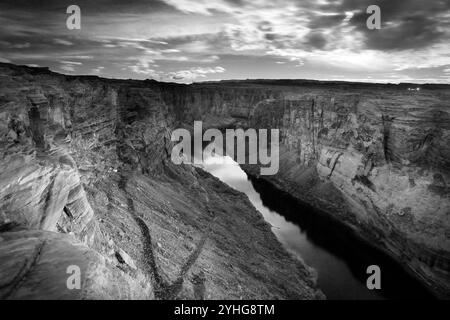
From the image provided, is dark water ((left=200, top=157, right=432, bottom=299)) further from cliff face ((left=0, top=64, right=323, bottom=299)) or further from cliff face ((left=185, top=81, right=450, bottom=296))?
cliff face ((left=0, top=64, right=323, bottom=299))

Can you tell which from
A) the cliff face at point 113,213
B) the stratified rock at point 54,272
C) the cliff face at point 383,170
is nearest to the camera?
the stratified rock at point 54,272

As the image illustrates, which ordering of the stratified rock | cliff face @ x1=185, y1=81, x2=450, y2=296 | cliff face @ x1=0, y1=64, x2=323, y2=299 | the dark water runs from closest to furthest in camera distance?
the stratified rock → cliff face @ x1=0, y1=64, x2=323, y2=299 → the dark water → cliff face @ x1=185, y1=81, x2=450, y2=296

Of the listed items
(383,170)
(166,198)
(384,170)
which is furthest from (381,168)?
(166,198)

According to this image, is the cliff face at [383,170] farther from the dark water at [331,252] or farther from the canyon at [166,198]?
the dark water at [331,252]

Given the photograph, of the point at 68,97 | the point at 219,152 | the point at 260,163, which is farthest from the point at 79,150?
the point at 219,152

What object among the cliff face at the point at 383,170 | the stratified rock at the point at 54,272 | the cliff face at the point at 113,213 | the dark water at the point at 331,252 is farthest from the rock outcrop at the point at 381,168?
the stratified rock at the point at 54,272

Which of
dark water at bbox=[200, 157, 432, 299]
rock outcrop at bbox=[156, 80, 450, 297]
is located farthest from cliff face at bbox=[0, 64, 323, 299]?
rock outcrop at bbox=[156, 80, 450, 297]
